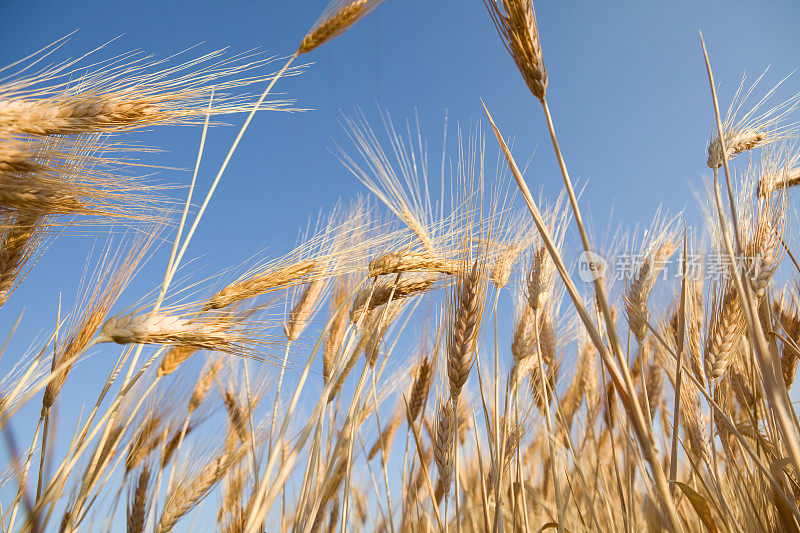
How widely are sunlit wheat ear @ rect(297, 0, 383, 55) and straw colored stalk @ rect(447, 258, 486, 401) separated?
1074mm

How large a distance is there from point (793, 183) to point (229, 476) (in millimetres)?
2501

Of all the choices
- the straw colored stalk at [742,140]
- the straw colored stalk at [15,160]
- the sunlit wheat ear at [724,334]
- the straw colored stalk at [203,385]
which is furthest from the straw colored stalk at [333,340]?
the straw colored stalk at [742,140]

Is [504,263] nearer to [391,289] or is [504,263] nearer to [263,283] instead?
[391,289]

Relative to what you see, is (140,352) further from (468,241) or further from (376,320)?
(468,241)

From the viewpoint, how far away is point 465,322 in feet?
4.09

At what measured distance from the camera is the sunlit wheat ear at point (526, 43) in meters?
0.76

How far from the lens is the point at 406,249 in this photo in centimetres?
158

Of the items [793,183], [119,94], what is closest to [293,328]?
[119,94]

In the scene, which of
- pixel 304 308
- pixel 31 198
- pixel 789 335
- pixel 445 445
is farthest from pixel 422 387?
pixel 31 198

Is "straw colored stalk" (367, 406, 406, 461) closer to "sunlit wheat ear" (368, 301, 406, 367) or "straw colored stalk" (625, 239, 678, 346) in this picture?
"sunlit wheat ear" (368, 301, 406, 367)

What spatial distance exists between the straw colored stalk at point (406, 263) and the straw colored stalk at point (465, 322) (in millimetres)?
249

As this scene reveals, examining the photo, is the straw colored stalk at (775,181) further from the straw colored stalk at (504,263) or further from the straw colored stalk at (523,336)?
the straw colored stalk at (523,336)

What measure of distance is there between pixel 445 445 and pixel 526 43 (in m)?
1.13

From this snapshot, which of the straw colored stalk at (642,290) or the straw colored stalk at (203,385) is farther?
the straw colored stalk at (203,385)
